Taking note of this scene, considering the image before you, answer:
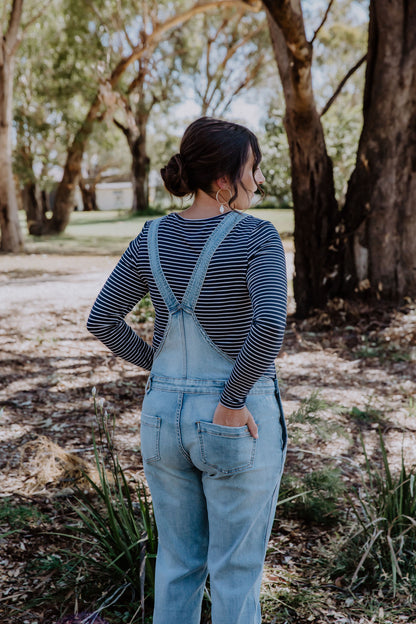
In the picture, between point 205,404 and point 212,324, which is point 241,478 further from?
point 212,324

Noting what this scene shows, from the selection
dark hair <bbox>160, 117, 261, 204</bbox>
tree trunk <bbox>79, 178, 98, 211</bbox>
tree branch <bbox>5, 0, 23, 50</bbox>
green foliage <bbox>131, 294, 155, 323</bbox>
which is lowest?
green foliage <bbox>131, 294, 155, 323</bbox>

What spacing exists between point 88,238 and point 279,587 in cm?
1708

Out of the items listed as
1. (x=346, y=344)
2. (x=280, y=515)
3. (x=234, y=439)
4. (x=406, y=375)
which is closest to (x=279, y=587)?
(x=280, y=515)

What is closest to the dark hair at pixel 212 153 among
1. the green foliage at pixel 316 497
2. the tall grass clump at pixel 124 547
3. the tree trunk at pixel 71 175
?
the tall grass clump at pixel 124 547

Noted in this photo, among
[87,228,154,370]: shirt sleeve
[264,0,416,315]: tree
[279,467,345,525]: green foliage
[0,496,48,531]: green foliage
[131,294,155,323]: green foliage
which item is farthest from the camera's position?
[131,294,155,323]: green foliage

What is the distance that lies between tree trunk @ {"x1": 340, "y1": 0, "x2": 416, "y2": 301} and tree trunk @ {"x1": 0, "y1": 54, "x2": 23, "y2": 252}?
8855 millimetres

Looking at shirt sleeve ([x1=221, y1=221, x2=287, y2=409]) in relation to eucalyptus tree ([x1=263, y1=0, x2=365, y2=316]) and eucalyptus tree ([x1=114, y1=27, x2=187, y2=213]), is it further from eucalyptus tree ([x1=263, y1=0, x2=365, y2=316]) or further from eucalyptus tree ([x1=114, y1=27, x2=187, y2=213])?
eucalyptus tree ([x1=114, y1=27, x2=187, y2=213])

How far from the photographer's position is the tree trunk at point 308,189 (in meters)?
6.14

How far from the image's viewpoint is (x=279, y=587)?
2430mm

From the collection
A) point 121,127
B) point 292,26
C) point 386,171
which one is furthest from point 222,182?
point 121,127

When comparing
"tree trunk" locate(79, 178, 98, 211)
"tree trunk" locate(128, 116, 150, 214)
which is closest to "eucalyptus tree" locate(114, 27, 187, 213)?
"tree trunk" locate(128, 116, 150, 214)

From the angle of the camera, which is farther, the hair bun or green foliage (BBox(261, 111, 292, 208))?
green foliage (BBox(261, 111, 292, 208))

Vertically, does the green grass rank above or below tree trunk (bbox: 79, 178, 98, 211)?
below

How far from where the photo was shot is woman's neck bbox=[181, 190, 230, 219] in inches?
63.9
